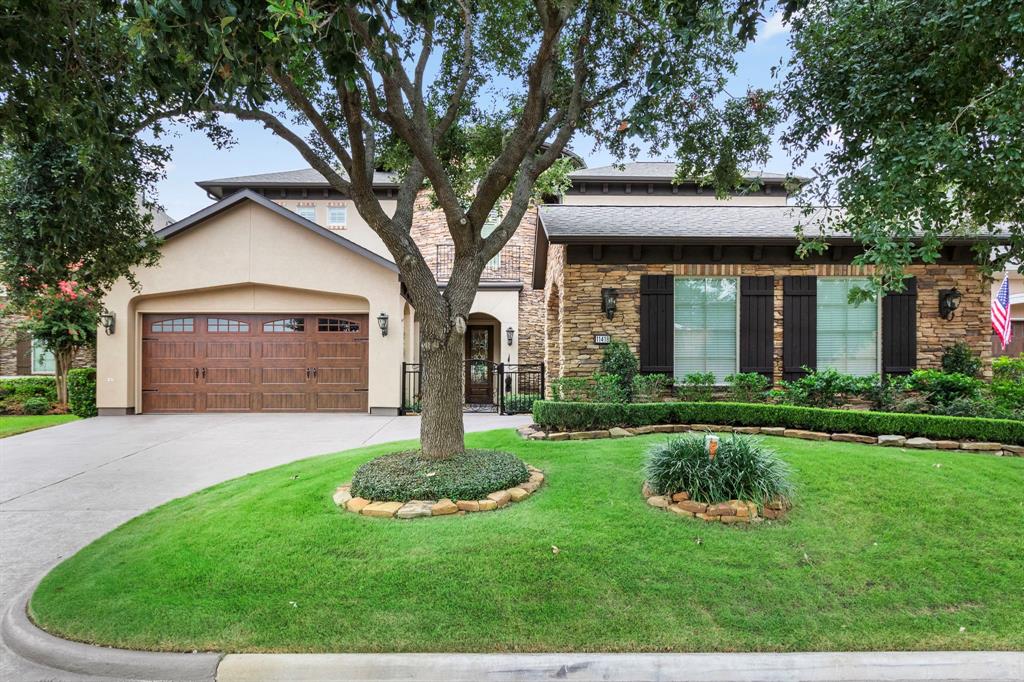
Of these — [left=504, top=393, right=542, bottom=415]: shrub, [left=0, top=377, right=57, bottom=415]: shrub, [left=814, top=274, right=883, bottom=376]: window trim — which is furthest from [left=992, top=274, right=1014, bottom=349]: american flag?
[left=0, top=377, right=57, bottom=415]: shrub

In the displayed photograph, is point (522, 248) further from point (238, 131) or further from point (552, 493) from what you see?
point (552, 493)

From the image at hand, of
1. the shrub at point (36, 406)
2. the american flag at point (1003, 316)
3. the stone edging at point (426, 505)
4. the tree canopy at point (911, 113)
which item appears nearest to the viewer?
the tree canopy at point (911, 113)

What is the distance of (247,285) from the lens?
12617mm

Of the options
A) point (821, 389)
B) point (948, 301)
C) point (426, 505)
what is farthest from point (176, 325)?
point (948, 301)

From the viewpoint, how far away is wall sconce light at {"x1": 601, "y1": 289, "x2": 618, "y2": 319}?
9430 millimetres

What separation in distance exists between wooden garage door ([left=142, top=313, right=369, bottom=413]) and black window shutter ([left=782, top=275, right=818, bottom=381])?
9.66 meters

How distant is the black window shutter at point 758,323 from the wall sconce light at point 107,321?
1446 centimetres

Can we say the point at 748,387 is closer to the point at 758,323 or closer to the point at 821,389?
the point at 821,389

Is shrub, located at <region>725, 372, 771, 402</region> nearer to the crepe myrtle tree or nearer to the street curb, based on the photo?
the crepe myrtle tree

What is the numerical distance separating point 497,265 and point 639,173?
7073 millimetres

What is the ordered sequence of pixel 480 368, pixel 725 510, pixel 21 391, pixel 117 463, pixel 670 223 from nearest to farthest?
pixel 725 510 → pixel 117 463 → pixel 670 223 → pixel 21 391 → pixel 480 368

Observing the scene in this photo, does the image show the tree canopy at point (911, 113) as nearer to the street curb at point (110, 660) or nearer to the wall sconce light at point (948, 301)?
the wall sconce light at point (948, 301)

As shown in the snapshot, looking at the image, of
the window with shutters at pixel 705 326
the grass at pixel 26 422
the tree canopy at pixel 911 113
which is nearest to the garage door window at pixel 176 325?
the grass at pixel 26 422

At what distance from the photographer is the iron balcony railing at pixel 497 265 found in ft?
56.3
